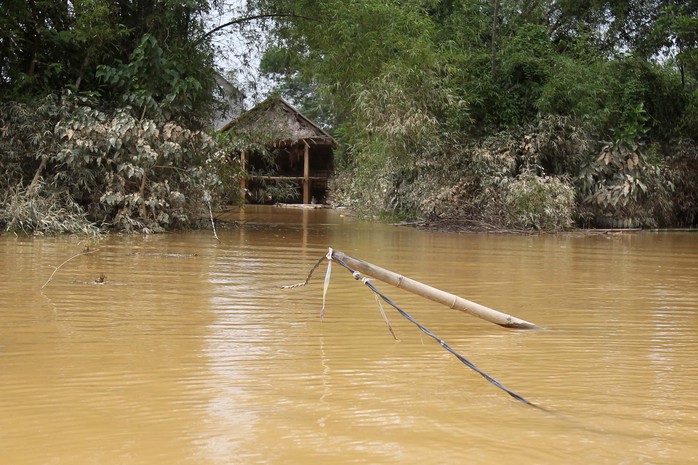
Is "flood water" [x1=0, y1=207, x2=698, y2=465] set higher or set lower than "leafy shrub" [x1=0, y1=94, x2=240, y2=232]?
lower

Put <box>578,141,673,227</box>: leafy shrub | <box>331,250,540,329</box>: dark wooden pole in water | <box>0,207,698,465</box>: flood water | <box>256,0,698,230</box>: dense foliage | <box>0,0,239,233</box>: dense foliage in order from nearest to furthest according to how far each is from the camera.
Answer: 1. <box>0,207,698,465</box>: flood water
2. <box>331,250,540,329</box>: dark wooden pole in water
3. <box>0,0,239,233</box>: dense foliage
4. <box>256,0,698,230</box>: dense foliage
5. <box>578,141,673,227</box>: leafy shrub

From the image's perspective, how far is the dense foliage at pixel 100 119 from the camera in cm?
1074

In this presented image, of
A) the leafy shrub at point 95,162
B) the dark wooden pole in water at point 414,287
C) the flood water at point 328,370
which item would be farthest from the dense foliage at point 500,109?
the dark wooden pole in water at point 414,287

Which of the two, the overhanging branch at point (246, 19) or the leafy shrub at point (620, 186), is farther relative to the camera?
the leafy shrub at point (620, 186)

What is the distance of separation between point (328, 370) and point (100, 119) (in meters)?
8.67

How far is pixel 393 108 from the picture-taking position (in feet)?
45.1

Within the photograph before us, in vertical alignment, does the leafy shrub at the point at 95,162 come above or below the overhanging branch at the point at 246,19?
below

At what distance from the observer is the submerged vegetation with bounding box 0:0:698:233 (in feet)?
36.3

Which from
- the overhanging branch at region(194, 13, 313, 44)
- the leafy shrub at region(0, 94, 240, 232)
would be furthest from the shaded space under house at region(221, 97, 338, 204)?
the leafy shrub at region(0, 94, 240, 232)

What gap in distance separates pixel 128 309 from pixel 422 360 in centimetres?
212

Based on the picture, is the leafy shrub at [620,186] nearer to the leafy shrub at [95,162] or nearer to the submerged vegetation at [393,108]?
the submerged vegetation at [393,108]

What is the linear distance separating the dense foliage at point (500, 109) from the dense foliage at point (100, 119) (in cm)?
256

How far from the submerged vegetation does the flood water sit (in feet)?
13.8

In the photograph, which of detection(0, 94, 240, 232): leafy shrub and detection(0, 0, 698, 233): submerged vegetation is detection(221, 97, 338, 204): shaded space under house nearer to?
detection(0, 0, 698, 233): submerged vegetation
